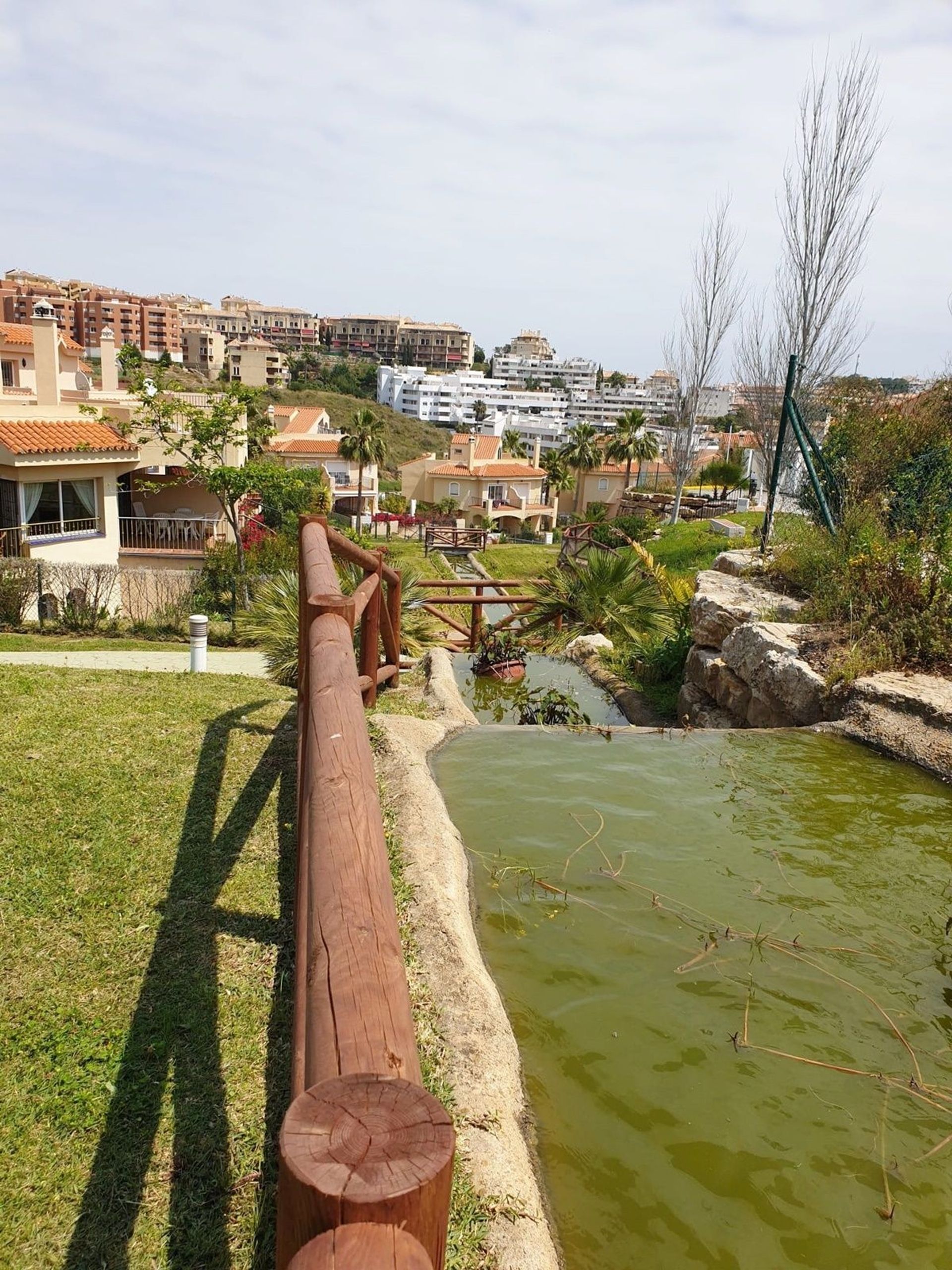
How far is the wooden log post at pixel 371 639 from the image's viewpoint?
6.00m

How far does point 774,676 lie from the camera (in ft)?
26.7

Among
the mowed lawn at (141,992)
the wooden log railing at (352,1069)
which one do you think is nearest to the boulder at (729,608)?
the mowed lawn at (141,992)

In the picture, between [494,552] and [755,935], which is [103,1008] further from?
[494,552]

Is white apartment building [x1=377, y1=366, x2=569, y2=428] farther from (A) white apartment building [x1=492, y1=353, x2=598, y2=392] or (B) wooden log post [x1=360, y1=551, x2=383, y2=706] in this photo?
(B) wooden log post [x1=360, y1=551, x2=383, y2=706]

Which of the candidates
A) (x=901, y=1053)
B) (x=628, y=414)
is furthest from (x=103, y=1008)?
(x=628, y=414)

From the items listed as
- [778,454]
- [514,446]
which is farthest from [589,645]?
[514,446]

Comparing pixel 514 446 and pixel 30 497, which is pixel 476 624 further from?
pixel 514 446

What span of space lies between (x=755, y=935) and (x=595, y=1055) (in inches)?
45.5

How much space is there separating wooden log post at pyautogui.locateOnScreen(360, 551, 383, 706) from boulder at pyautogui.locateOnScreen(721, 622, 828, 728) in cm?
378

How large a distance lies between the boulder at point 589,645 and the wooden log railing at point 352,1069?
936 centimetres

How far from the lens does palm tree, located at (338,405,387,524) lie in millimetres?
54438

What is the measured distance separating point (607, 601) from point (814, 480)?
3380 mm

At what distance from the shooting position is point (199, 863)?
445 cm

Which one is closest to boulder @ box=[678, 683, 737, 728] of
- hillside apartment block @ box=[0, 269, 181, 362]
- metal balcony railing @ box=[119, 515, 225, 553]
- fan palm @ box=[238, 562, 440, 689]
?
fan palm @ box=[238, 562, 440, 689]
